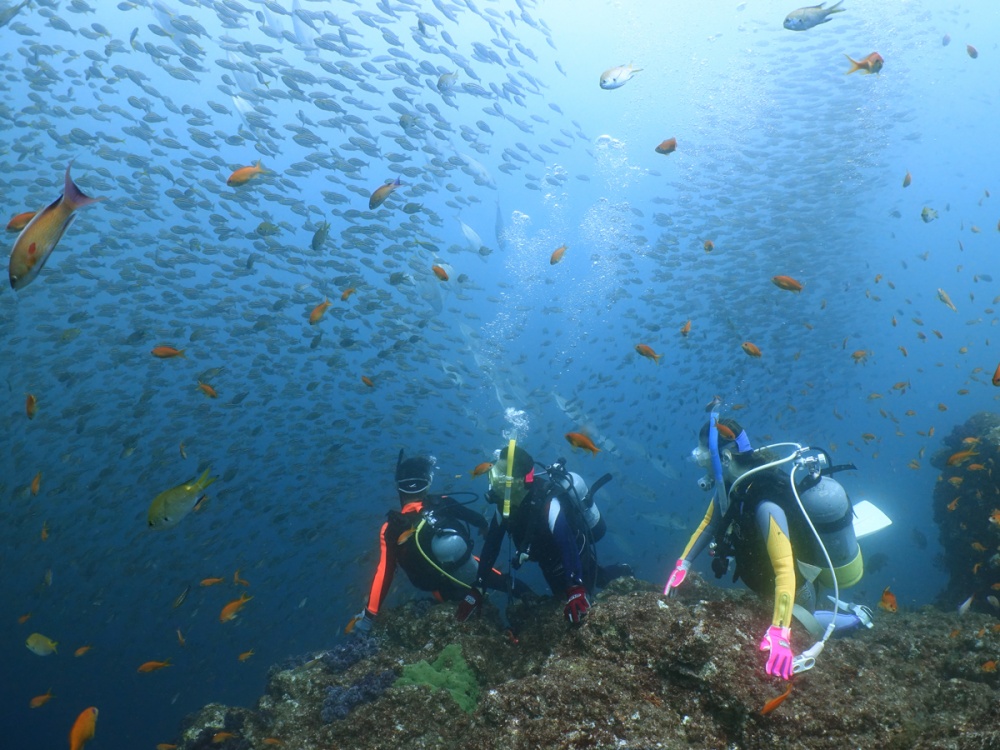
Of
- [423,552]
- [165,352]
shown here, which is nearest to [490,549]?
[423,552]

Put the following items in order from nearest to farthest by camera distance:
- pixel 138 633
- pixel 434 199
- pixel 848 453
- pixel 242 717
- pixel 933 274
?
pixel 242 717, pixel 138 633, pixel 848 453, pixel 434 199, pixel 933 274

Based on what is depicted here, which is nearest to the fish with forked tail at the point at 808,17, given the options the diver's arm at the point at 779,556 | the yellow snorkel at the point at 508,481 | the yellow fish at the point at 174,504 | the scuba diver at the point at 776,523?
the scuba diver at the point at 776,523

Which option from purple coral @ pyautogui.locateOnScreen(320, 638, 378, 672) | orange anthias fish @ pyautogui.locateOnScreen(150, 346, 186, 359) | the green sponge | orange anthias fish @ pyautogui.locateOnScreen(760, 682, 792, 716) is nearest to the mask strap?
orange anthias fish @ pyautogui.locateOnScreen(760, 682, 792, 716)

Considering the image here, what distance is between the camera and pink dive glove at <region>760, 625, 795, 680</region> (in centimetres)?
284

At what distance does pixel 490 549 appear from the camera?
4.95 m

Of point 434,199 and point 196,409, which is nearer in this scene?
point 196,409

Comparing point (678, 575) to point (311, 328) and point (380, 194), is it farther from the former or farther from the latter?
point (311, 328)

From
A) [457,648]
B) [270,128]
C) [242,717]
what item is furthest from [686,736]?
[270,128]

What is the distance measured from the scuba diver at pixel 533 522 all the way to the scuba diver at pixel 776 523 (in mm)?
1037

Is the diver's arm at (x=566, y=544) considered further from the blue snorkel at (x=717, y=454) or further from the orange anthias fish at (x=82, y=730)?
the orange anthias fish at (x=82, y=730)

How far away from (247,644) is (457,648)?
29.3 metres

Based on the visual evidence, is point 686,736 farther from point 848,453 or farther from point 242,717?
point 848,453

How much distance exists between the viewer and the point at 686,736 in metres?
2.76

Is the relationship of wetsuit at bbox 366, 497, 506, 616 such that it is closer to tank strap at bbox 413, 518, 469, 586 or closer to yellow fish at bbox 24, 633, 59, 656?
tank strap at bbox 413, 518, 469, 586
